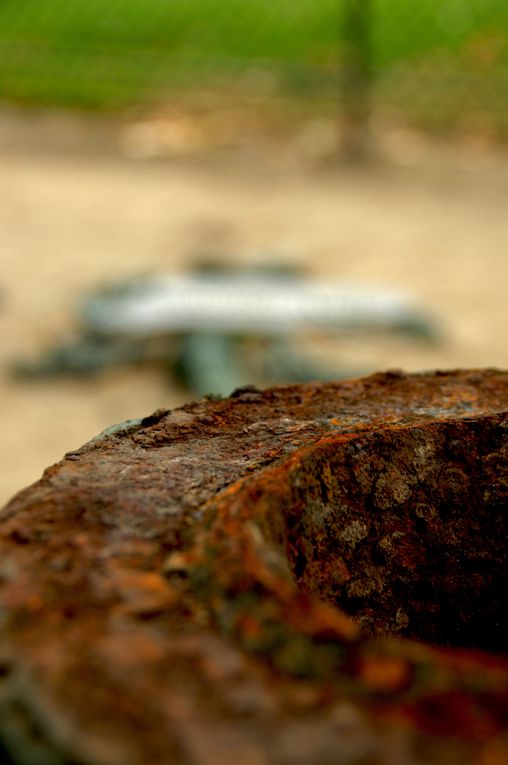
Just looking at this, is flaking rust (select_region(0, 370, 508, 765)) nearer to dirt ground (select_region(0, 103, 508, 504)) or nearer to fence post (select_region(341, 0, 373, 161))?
dirt ground (select_region(0, 103, 508, 504))

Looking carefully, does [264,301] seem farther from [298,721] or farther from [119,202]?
[298,721]

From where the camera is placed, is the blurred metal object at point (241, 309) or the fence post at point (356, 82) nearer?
the blurred metal object at point (241, 309)

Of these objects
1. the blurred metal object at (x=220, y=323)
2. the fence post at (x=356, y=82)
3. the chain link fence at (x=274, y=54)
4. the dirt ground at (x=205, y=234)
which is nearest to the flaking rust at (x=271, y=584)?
the dirt ground at (x=205, y=234)

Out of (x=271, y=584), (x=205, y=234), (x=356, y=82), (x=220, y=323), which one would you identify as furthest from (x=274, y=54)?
(x=271, y=584)

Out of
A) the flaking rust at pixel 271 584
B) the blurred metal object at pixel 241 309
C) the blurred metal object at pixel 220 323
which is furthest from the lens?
the blurred metal object at pixel 241 309

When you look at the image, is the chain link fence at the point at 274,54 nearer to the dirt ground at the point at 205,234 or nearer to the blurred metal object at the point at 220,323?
the dirt ground at the point at 205,234

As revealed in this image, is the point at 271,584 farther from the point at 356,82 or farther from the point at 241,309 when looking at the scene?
the point at 356,82
